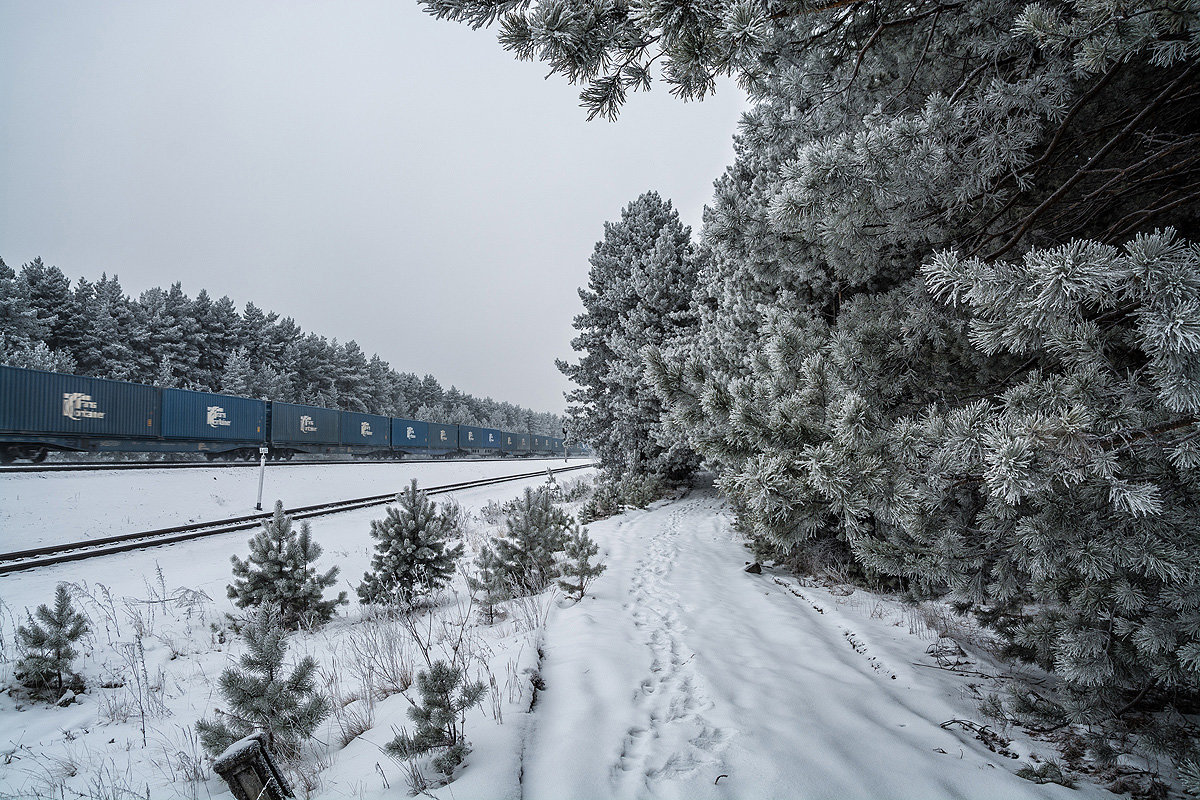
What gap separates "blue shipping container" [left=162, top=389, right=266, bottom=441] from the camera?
20312 millimetres

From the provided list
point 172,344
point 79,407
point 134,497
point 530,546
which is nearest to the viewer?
point 530,546

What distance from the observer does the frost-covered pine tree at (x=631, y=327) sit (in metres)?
13.8

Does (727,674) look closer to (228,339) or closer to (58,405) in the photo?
(58,405)

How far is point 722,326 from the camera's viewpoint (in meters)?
6.57

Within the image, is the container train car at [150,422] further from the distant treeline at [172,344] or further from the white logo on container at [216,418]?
the distant treeline at [172,344]

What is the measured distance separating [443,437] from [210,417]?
2126 centimetres

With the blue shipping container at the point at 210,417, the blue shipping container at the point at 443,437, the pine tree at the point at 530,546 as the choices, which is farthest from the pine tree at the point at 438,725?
the blue shipping container at the point at 443,437

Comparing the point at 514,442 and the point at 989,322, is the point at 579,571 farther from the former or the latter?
the point at 514,442

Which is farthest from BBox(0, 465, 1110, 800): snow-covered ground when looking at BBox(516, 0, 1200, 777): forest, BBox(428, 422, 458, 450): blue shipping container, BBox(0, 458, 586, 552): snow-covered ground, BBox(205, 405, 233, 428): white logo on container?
BBox(428, 422, 458, 450): blue shipping container

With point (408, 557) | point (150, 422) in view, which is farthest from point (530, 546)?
point (150, 422)

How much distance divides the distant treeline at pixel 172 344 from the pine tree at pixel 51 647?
3082cm

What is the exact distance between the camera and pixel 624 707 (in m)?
2.52

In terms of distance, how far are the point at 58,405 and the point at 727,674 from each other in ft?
82.4

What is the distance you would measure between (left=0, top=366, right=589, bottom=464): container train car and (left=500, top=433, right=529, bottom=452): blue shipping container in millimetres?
21675
